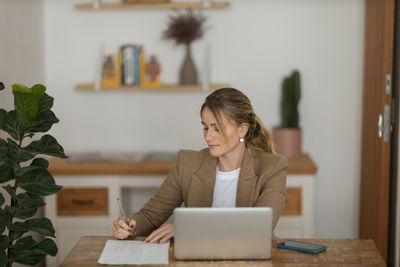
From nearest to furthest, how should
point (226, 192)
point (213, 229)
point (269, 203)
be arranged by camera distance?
point (213, 229) → point (269, 203) → point (226, 192)

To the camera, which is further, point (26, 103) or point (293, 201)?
point (293, 201)

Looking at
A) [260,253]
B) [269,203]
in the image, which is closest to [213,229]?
[260,253]

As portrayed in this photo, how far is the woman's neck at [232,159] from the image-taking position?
258cm

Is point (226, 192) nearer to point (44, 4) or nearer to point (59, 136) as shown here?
point (59, 136)

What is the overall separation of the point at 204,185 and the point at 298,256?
2.17ft

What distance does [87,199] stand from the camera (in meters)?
3.64

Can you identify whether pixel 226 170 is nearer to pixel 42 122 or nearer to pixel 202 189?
pixel 202 189

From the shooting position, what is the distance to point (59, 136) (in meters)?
4.13

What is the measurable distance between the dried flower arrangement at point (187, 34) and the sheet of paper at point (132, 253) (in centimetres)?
198

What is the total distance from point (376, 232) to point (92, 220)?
181 cm

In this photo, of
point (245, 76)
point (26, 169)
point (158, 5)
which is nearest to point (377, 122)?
point (245, 76)

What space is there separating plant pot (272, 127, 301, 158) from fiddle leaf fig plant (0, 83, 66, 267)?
68.9 inches

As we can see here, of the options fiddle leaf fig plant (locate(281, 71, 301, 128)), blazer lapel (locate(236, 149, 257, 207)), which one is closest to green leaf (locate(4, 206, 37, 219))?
blazer lapel (locate(236, 149, 257, 207))

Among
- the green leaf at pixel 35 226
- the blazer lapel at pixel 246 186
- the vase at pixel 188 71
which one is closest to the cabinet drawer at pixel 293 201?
the vase at pixel 188 71
